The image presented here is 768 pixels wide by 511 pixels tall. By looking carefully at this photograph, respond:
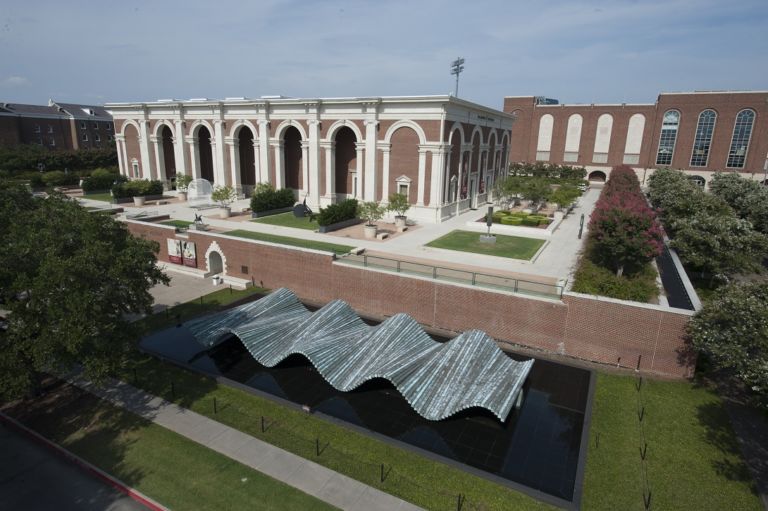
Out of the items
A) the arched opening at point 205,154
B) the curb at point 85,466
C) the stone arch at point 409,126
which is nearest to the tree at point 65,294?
the curb at point 85,466

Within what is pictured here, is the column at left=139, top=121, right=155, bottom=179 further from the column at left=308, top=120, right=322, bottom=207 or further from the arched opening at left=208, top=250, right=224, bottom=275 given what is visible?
the arched opening at left=208, top=250, right=224, bottom=275

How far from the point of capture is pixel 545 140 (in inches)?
3319

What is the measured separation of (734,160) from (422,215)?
202 feet

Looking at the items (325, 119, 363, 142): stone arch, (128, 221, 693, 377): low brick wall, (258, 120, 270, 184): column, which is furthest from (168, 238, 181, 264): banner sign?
(258, 120, 270, 184): column

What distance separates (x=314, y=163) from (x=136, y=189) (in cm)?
1951

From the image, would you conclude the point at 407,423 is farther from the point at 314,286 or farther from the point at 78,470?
the point at 314,286

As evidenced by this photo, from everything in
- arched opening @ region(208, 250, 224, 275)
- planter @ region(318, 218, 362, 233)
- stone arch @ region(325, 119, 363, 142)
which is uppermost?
stone arch @ region(325, 119, 363, 142)

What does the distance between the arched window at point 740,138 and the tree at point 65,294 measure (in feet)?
280

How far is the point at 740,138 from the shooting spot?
68.9 meters

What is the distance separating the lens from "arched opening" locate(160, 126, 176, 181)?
5681cm

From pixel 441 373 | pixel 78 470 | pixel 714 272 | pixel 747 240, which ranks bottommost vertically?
pixel 78 470

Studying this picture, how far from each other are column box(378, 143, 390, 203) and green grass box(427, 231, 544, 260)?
9.11m

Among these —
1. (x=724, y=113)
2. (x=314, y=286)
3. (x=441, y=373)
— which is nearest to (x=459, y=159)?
(x=314, y=286)

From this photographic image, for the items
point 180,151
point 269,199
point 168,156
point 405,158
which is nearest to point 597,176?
point 405,158
